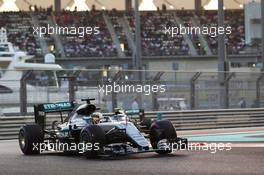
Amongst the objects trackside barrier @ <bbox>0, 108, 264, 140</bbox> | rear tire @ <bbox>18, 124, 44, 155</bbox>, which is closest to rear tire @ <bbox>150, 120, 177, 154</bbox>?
rear tire @ <bbox>18, 124, 44, 155</bbox>

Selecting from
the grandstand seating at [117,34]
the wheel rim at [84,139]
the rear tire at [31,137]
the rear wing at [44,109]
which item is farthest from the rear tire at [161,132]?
the grandstand seating at [117,34]

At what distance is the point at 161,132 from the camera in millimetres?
12375

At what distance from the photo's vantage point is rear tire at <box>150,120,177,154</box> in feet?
40.5

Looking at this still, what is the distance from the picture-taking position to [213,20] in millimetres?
55125

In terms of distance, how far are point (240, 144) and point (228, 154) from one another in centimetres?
299

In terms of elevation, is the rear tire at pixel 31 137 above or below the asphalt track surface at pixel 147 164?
above
